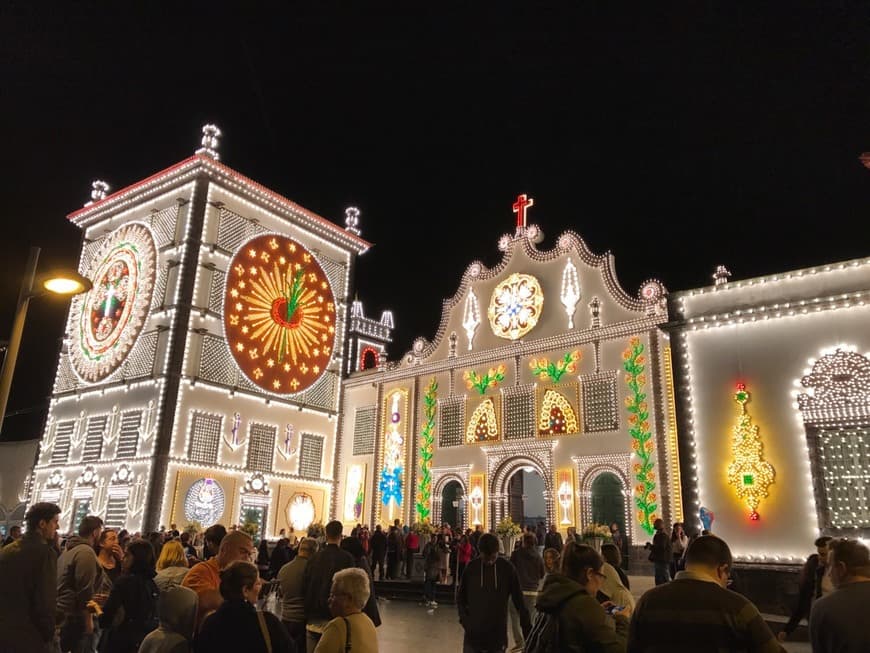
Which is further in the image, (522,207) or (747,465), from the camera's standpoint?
(522,207)

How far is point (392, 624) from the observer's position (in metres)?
13.8

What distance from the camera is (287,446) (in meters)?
31.4

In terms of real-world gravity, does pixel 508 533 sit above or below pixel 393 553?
above

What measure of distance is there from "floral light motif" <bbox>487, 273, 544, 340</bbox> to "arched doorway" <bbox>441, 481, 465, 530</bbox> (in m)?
6.82

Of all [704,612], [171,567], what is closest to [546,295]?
[171,567]

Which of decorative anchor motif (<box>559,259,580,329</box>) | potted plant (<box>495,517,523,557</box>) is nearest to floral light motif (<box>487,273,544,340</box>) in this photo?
decorative anchor motif (<box>559,259,580,329</box>)

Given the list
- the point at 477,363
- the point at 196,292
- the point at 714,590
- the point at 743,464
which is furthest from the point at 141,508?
the point at 714,590

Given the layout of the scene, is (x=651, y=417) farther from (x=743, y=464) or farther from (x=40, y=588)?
(x=40, y=588)

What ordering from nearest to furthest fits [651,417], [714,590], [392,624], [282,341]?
[714,590] < [392,624] < [651,417] < [282,341]

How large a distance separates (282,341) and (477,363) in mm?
9981

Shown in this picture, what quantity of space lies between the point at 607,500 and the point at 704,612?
21248mm

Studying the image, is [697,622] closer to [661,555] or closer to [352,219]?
[661,555]

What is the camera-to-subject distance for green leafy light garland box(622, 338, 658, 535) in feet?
71.8

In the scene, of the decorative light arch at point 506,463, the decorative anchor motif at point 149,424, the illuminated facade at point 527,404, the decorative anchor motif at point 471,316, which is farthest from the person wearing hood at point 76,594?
the decorative anchor motif at point 471,316
